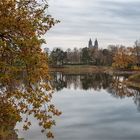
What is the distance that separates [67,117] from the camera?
151ft

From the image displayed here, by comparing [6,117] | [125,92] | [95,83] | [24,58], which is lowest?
[125,92]

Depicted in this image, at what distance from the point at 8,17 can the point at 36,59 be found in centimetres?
165

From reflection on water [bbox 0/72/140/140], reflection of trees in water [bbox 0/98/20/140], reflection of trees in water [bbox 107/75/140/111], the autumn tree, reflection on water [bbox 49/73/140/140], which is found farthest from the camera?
the autumn tree

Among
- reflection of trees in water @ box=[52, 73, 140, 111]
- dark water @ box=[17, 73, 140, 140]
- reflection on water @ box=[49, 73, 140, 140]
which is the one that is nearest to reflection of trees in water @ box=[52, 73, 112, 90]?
reflection of trees in water @ box=[52, 73, 140, 111]

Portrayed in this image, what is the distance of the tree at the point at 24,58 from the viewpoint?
1160 cm

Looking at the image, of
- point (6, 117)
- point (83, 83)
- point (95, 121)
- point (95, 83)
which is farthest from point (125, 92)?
point (6, 117)

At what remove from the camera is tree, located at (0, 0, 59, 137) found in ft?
38.1

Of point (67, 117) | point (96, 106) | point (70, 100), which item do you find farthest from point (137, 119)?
point (70, 100)

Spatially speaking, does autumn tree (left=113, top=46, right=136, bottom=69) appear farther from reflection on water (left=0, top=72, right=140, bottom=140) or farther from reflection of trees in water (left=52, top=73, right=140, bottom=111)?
reflection on water (left=0, top=72, right=140, bottom=140)

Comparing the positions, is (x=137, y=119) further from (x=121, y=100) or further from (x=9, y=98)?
(x=9, y=98)

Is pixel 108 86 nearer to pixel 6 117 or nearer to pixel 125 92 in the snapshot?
pixel 125 92

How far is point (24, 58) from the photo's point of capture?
11602 millimetres

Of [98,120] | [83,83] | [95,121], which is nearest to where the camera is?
[95,121]

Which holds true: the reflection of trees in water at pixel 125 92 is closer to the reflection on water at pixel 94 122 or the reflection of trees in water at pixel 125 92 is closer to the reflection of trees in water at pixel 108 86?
the reflection of trees in water at pixel 108 86
